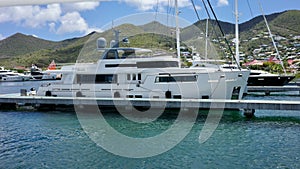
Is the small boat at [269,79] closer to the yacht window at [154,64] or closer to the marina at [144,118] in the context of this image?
the marina at [144,118]

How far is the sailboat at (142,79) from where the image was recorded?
1605 centimetres

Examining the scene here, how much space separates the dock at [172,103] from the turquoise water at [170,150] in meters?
0.63

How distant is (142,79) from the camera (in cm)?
1680

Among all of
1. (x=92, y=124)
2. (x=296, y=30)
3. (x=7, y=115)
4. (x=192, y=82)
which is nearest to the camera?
(x=92, y=124)

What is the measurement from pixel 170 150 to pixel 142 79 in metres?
7.79

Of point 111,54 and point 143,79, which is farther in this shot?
point 111,54

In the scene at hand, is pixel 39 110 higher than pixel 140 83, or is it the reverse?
pixel 140 83

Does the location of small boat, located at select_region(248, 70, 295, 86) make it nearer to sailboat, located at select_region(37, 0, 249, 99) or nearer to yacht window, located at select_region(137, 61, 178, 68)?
sailboat, located at select_region(37, 0, 249, 99)

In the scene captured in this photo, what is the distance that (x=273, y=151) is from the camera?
924 centimetres

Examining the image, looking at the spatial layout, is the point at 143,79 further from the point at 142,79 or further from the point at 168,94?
the point at 168,94

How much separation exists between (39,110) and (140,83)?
671cm

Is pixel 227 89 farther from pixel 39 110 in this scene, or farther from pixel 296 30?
pixel 296 30

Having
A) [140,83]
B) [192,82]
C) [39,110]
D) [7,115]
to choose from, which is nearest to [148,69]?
[140,83]

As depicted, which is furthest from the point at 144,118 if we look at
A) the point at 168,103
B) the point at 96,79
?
the point at 96,79
